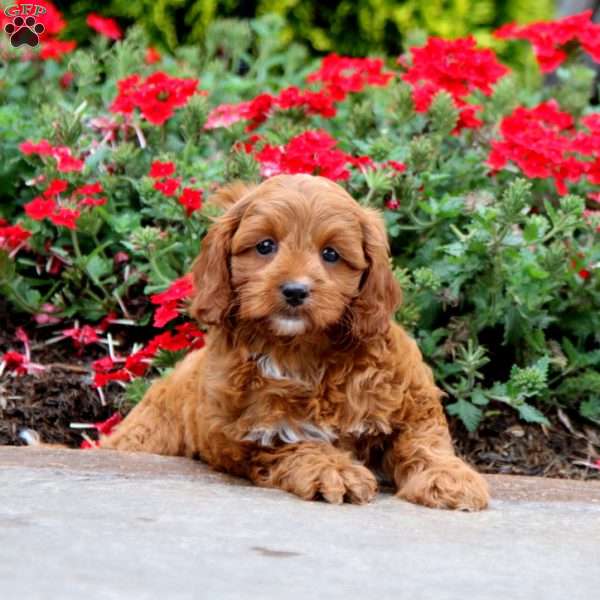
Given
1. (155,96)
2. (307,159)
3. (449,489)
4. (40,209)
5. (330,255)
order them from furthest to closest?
1. (155,96)
2. (40,209)
3. (307,159)
4. (330,255)
5. (449,489)

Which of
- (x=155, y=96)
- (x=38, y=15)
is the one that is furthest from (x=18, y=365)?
(x=38, y=15)

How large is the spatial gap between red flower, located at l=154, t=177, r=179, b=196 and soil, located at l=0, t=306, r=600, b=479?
0.98 meters

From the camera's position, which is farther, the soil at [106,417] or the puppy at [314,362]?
the soil at [106,417]

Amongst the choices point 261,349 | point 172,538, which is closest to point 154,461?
point 261,349

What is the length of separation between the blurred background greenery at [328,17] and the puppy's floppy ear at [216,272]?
5.28 m

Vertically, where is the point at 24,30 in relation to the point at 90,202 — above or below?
above

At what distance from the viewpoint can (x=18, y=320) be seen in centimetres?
664

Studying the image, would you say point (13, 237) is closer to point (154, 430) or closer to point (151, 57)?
point (154, 430)

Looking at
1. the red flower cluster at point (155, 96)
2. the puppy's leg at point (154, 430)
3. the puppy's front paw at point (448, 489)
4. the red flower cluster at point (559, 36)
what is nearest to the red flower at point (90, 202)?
the red flower cluster at point (155, 96)

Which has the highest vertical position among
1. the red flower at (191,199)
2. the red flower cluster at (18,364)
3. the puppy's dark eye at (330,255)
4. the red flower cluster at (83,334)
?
the puppy's dark eye at (330,255)

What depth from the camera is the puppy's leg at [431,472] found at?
14.3 feet

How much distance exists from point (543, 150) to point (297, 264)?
205 cm

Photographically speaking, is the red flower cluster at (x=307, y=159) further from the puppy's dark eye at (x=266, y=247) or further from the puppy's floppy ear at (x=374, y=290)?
the puppy's dark eye at (x=266, y=247)

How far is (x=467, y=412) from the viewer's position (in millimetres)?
5609
